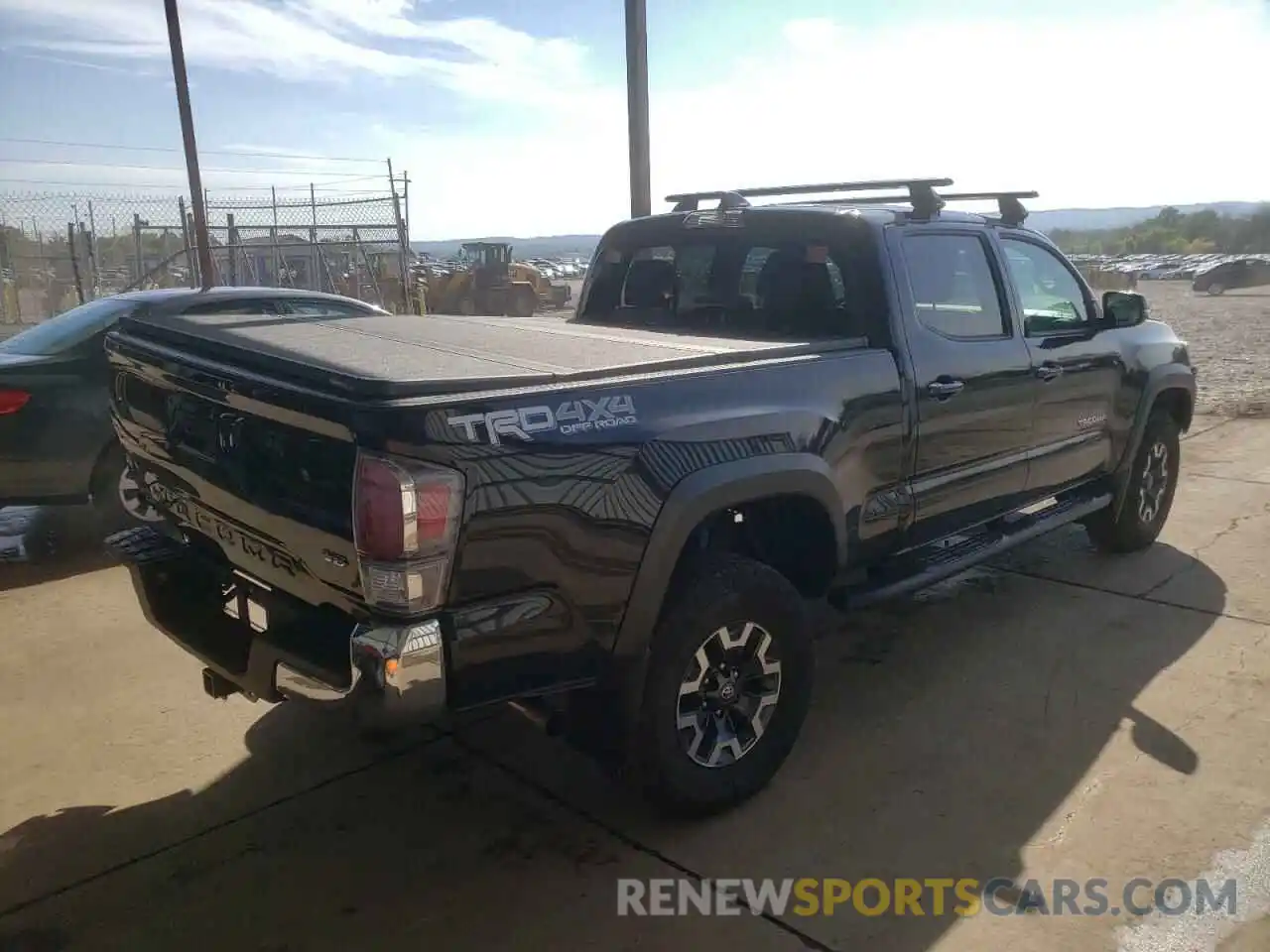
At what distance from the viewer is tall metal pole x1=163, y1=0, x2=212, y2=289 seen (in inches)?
385

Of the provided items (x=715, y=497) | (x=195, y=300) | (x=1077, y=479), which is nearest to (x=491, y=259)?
(x=195, y=300)

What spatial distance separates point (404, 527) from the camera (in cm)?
232

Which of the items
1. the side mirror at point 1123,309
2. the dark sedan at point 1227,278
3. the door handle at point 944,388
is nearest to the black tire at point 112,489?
the door handle at point 944,388

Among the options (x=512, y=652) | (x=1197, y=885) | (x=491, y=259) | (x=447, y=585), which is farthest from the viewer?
(x=491, y=259)

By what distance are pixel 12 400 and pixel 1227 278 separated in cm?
4145

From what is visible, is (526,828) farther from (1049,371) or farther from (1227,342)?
(1227,342)

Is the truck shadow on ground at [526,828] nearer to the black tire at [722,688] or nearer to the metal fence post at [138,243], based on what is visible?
the black tire at [722,688]

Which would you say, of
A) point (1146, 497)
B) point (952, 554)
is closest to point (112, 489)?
point (952, 554)

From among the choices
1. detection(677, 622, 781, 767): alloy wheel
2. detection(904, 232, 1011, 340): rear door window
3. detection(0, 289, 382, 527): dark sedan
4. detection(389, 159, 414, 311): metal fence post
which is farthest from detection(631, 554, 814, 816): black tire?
detection(389, 159, 414, 311): metal fence post

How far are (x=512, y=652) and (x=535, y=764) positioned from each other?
120 centimetres

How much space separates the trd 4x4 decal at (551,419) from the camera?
241 centimetres

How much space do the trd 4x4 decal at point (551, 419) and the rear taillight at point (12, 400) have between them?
14.5 feet

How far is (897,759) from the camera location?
3.60 metres

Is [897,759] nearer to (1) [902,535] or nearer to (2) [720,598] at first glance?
(1) [902,535]
